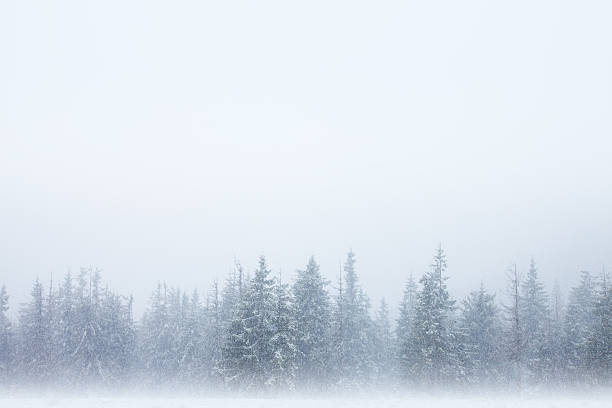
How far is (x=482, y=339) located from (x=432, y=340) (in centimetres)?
1183

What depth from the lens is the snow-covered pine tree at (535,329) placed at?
4162 centimetres

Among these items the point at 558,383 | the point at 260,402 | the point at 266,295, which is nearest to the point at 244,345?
the point at 266,295

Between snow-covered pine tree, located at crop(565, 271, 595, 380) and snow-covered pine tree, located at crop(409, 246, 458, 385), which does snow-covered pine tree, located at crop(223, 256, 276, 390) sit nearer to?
snow-covered pine tree, located at crop(409, 246, 458, 385)

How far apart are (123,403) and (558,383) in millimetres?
35994

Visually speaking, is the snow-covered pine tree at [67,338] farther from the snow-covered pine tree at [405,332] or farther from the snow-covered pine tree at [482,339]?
the snow-covered pine tree at [482,339]

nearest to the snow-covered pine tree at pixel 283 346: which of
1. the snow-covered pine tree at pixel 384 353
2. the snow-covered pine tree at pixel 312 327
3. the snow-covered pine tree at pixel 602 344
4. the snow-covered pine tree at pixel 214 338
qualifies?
the snow-covered pine tree at pixel 312 327


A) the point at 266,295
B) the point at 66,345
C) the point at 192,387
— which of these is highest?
the point at 266,295

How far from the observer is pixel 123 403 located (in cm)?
1795

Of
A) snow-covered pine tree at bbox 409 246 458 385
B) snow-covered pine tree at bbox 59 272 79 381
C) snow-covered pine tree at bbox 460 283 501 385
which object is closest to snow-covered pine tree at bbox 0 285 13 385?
snow-covered pine tree at bbox 59 272 79 381

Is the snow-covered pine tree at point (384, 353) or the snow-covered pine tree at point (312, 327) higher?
the snow-covered pine tree at point (312, 327)

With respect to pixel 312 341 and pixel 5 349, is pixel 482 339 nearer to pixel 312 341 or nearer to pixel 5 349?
Result: pixel 312 341

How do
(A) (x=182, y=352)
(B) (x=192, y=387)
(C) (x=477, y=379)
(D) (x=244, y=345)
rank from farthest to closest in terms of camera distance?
1. (A) (x=182, y=352)
2. (B) (x=192, y=387)
3. (C) (x=477, y=379)
4. (D) (x=244, y=345)

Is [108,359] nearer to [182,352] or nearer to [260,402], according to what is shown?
[182,352]

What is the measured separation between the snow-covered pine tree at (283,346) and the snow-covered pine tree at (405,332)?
27.2ft
